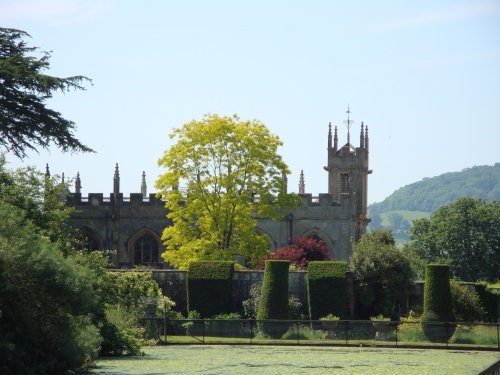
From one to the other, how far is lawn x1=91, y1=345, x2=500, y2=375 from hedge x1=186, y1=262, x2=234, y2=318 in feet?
27.6

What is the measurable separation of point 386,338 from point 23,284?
19.7m

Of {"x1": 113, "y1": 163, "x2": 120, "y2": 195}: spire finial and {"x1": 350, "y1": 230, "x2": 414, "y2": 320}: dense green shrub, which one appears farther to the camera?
{"x1": 113, "y1": 163, "x2": 120, "y2": 195}: spire finial

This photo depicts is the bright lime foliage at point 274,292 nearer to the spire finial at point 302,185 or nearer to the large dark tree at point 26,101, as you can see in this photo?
the large dark tree at point 26,101

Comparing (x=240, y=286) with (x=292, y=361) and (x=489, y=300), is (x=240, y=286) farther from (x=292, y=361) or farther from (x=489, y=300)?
(x=292, y=361)

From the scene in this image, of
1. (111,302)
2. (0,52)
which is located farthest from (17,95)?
(111,302)

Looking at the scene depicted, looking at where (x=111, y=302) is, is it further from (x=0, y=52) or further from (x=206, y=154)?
(x=206, y=154)

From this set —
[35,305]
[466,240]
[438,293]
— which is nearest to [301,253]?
[438,293]

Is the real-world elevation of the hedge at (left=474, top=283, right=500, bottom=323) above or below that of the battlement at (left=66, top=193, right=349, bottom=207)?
below

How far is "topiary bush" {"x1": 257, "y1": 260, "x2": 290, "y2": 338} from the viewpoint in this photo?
53.6 metres

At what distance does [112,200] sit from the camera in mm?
86750

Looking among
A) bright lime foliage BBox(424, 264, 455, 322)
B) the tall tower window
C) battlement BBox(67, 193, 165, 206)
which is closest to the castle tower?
the tall tower window

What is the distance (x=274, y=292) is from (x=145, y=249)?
109 feet

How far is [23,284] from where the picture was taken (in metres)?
32.4

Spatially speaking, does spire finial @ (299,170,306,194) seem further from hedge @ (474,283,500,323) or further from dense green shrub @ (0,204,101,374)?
dense green shrub @ (0,204,101,374)
